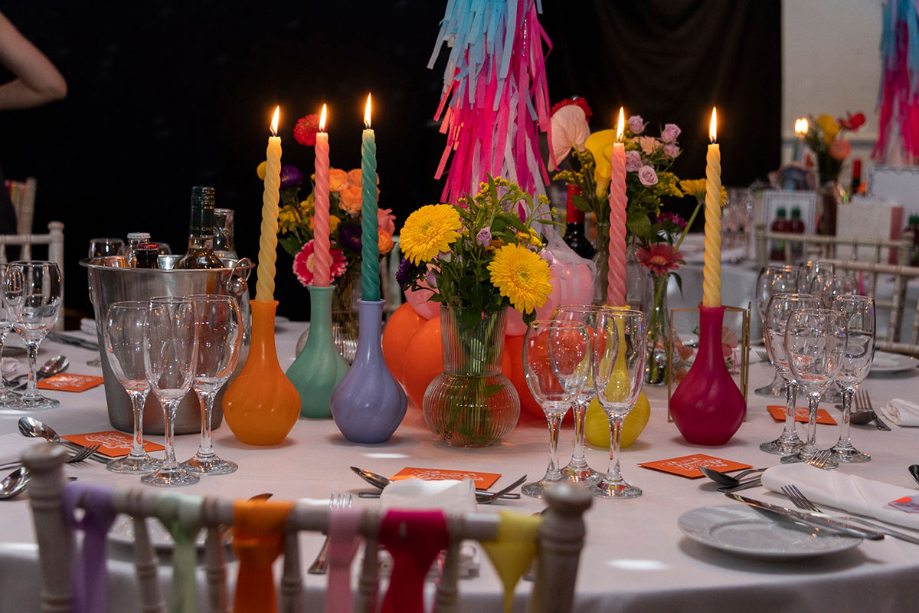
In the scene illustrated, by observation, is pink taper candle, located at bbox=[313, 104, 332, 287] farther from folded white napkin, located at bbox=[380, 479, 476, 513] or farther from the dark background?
the dark background

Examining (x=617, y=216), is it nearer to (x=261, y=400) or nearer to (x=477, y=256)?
(x=477, y=256)

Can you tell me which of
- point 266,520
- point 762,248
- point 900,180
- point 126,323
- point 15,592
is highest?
point 900,180

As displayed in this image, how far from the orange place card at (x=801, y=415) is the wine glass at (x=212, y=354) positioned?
0.84 m

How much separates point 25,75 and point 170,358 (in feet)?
10.3

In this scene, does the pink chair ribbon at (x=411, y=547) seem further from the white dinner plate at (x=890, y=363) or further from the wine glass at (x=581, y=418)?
the white dinner plate at (x=890, y=363)

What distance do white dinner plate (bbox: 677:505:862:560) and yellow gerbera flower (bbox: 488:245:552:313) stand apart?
1.10 ft

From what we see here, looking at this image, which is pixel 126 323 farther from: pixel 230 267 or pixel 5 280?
pixel 5 280

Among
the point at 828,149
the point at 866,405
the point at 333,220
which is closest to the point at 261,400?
the point at 333,220

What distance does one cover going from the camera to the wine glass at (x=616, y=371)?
0.97 meters

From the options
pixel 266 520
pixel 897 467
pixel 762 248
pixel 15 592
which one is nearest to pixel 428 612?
pixel 266 520

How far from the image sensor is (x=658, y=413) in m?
1.41

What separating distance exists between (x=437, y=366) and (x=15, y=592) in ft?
2.08

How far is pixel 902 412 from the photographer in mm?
1342

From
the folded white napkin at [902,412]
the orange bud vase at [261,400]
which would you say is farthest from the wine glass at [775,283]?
the orange bud vase at [261,400]
